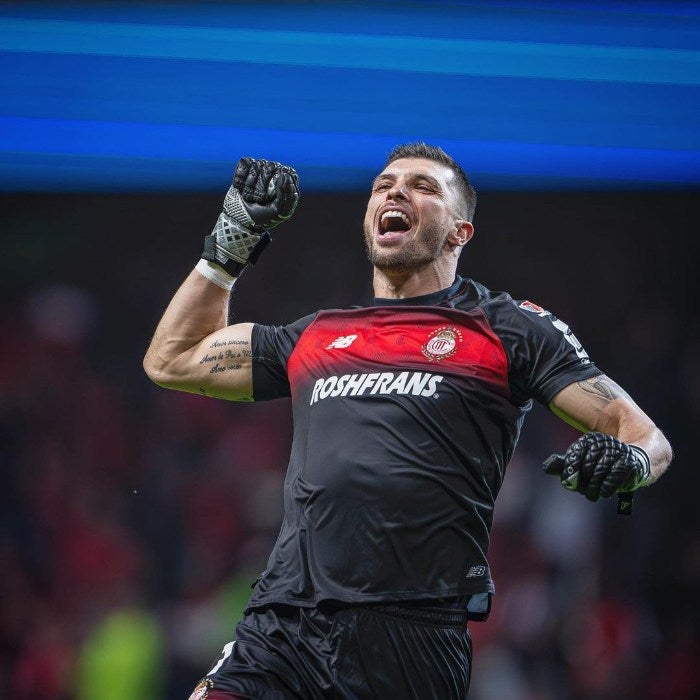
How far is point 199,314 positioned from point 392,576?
105 cm

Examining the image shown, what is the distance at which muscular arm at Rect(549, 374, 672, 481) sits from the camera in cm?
235

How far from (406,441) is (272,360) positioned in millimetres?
609

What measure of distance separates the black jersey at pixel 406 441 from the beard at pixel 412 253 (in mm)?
146

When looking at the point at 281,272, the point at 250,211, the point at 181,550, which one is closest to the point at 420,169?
the point at 250,211

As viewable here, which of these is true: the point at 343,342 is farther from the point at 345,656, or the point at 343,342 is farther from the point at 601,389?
the point at 345,656

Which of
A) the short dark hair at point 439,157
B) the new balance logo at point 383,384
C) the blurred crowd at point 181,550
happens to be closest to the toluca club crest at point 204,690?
the new balance logo at point 383,384

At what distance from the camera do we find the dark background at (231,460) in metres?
4.38

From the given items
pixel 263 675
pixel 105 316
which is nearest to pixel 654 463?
pixel 263 675

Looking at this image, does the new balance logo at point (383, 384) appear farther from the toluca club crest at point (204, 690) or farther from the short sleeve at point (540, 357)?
the toluca club crest at point (204, 690)

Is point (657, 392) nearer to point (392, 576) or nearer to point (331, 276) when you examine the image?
point (331, 276)

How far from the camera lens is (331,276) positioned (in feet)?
15.4

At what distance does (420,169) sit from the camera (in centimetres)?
293

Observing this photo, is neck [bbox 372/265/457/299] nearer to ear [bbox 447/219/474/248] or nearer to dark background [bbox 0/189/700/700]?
ear [bbox 447/219/474/248]

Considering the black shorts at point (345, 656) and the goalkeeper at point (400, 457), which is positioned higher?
the goalkeeper at point (400, 457)
